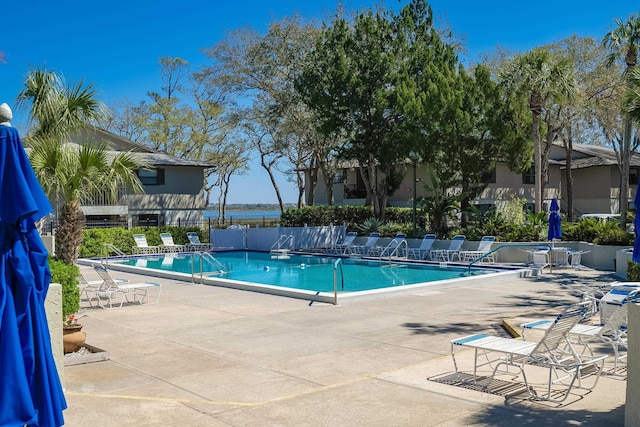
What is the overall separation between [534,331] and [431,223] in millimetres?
19293

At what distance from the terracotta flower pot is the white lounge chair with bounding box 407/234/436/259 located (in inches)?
704

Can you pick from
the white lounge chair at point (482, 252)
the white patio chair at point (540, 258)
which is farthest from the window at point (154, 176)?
the white patio chair at point (540, 258)

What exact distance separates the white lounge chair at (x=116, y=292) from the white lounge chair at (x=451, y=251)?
11737mm

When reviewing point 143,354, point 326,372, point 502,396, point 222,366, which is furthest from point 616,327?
point 143,354

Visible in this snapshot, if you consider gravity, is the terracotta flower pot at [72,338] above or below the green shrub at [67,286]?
below

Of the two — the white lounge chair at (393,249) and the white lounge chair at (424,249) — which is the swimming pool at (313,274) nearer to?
the white lounge chair at (393,249)

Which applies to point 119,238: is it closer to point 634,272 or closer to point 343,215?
point 343,215

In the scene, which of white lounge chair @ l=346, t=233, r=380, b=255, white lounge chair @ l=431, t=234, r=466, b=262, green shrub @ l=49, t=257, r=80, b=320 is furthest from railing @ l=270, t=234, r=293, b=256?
green shrub @ l=49, t=257, r=80, b=320

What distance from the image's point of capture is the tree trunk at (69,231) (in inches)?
483

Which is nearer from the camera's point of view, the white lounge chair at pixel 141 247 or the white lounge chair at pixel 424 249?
the white lounge chair at pixel 424 249

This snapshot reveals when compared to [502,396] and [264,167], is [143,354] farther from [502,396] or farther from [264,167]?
[264,167]

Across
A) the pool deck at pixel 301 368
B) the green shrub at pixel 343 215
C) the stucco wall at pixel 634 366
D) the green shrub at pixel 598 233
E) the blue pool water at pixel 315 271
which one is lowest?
the pool deck at pixel 301 368

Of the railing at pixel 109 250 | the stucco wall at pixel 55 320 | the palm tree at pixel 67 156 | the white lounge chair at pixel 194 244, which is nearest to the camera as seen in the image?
the stucco wall at pixel 55 320

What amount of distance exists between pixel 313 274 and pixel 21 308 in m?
17.6
